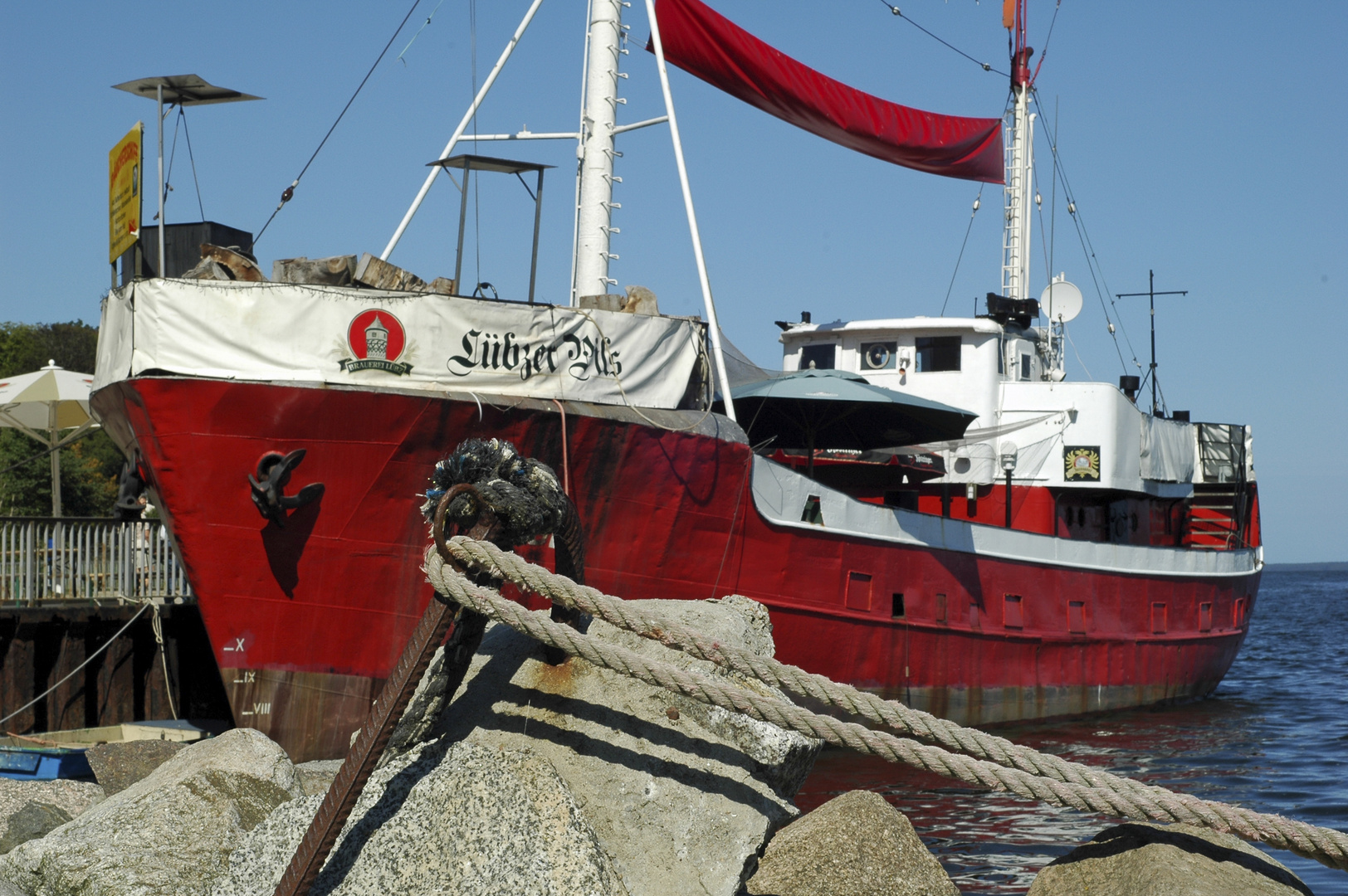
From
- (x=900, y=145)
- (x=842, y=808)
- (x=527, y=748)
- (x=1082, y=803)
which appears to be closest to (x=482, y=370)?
(x=842, y=808)

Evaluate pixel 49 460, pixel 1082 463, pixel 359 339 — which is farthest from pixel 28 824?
pixel 49 460

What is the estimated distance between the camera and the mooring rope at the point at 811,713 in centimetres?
499

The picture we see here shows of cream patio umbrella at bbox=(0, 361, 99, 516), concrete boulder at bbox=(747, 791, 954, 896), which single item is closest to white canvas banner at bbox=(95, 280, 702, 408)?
concrete boulder at bbox=(747, 791, 954, 896)

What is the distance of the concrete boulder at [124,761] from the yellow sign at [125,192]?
13.7ft

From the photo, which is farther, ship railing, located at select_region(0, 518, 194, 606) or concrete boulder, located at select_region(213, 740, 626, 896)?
ship railing, located at select_region(0, 518, 194, 606)

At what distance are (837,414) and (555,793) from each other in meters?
11.2

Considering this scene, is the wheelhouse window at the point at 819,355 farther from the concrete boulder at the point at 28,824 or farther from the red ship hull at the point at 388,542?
the concrete boulder at the point at 28,824

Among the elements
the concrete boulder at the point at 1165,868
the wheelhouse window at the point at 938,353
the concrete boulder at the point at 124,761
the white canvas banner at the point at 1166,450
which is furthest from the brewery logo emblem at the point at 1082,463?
the concrete boulder at the point at 1165,868

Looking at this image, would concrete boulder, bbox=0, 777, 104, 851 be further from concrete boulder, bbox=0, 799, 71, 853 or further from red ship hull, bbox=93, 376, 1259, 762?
red ship hull, bbox=93, 376, 1259, 762

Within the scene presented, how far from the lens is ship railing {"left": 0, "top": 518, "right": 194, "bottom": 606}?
535 inches

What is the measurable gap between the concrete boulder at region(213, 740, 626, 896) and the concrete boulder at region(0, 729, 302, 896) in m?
1.48

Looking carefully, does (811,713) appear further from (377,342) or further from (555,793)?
(377,342)

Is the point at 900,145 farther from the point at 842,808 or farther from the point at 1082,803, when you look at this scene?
the point at 1082,803

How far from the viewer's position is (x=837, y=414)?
15672 millimetres
